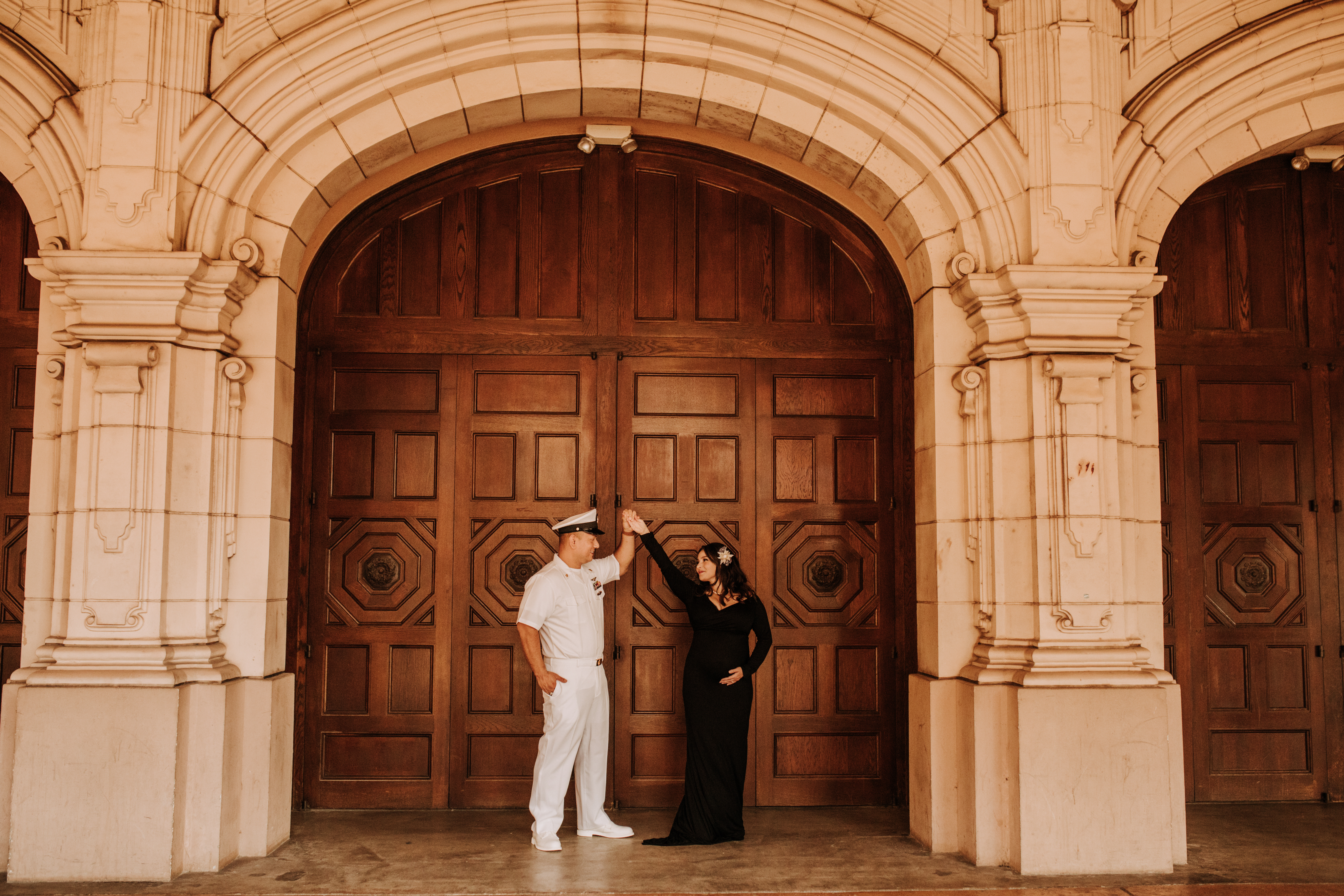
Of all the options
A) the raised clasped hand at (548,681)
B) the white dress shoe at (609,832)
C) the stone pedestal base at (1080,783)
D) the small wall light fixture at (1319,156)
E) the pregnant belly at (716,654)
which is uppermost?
the small wall light fixture at (1319,156)

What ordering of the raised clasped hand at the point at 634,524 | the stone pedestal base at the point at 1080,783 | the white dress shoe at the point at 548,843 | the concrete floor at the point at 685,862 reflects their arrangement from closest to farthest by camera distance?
1. the concrete floor at the point at 685,862
2. the stone pedestal base at the point at 1080,783
3. the white dress shoe at the point at 548,843
4. the raised clasped hand at the point at 634,524

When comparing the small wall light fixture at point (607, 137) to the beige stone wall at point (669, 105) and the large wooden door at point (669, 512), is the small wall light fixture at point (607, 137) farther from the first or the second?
the large wooden door at point (669, 512)

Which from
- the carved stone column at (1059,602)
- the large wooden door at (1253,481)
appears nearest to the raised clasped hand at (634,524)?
the carved stone column at (1059,602)

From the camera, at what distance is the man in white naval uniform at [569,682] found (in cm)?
555

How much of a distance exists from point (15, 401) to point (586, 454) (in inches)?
145

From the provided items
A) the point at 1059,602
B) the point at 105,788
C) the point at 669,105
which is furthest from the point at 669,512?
the point at 105,788

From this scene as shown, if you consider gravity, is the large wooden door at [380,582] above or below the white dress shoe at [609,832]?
above

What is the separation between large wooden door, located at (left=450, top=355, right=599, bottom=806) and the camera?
6.34 metres

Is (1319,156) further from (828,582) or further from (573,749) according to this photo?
(573,749)

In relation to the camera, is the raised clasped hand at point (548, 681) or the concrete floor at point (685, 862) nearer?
the concrete floor at point (685, 862)

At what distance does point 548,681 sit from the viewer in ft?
18.1

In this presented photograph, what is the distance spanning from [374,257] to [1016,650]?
4.69 meters

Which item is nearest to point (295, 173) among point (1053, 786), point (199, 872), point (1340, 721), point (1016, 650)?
point (199, 872)

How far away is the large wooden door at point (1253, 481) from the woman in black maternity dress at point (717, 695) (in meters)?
3.06
